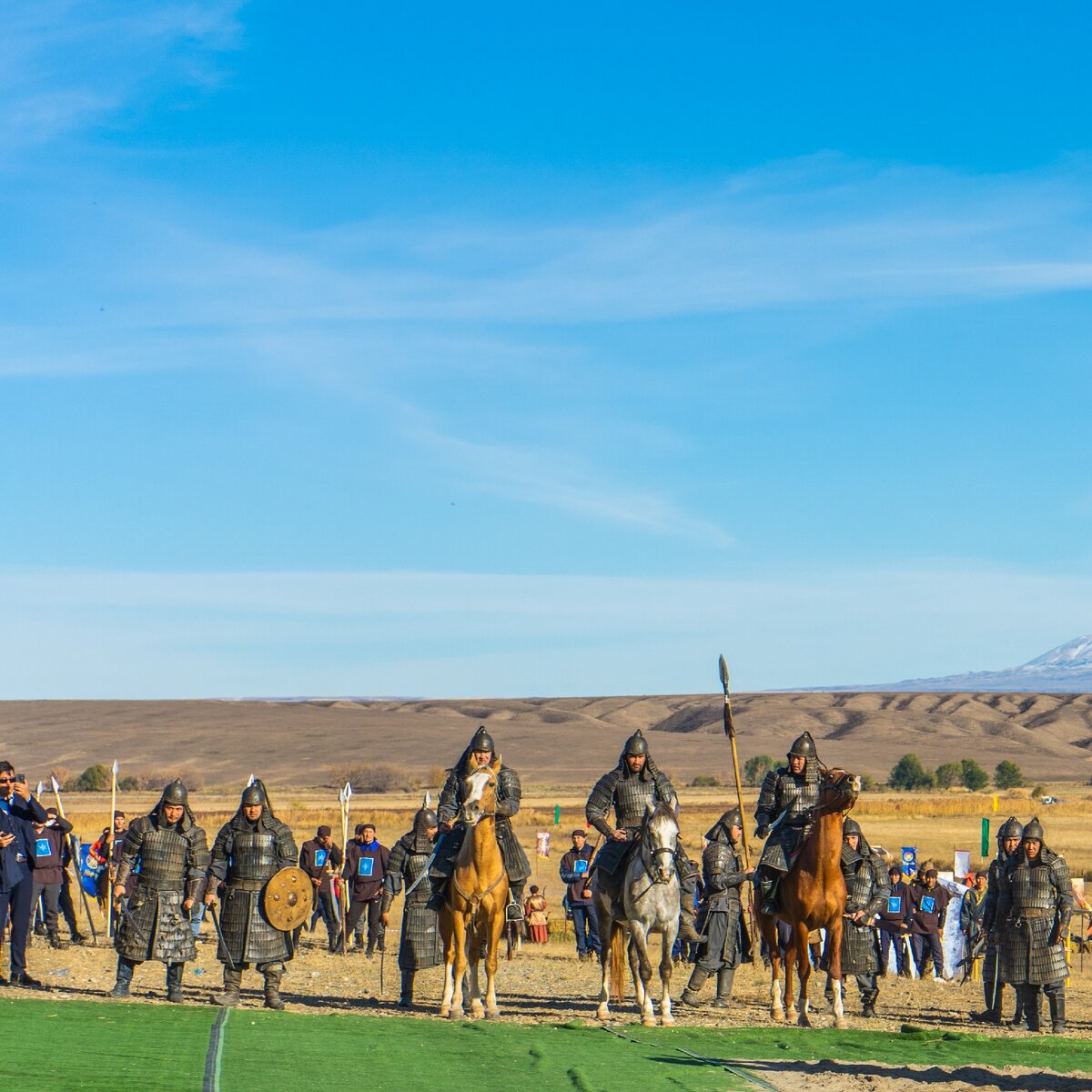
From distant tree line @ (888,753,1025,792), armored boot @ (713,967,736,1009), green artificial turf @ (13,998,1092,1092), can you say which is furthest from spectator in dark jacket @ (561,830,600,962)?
distant tree line @ (888,753,1025,792)

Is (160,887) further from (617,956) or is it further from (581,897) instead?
(581,897)

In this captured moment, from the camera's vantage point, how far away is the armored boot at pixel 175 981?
1575 cm

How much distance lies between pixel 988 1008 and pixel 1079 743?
117146mm

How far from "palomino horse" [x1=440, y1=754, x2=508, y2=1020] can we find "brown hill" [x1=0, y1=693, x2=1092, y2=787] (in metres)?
70.0

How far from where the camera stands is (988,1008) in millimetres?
17719

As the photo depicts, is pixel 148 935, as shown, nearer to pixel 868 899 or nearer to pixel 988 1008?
pixel 868 899

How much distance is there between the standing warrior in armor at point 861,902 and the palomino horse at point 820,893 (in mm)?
338

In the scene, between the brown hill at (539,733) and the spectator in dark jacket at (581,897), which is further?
the brown hill at (539,733)

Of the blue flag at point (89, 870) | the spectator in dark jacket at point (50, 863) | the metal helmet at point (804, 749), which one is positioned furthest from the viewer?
the blue flag at point (89, 870)

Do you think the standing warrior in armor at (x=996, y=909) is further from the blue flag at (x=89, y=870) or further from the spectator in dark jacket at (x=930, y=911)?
the blue flag at (x=89, y=870)

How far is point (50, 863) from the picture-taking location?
20.5 metres

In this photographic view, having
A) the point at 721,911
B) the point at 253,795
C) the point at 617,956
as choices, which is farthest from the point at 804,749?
the point at 253,795

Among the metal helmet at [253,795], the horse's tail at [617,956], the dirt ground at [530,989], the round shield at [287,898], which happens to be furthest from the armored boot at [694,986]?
the metal helmet at [253,795]

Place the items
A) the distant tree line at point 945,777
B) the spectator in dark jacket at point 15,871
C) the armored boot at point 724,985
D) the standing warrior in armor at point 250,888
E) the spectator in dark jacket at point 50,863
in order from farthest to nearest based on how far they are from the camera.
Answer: the distant tree line at point 945,777 < the spectator in dark jacket at point 50,863 < the armored boot at point 724,985 < the spectator in dark jacket at point 15,871 < the standing warrior in armor at point 250,888
